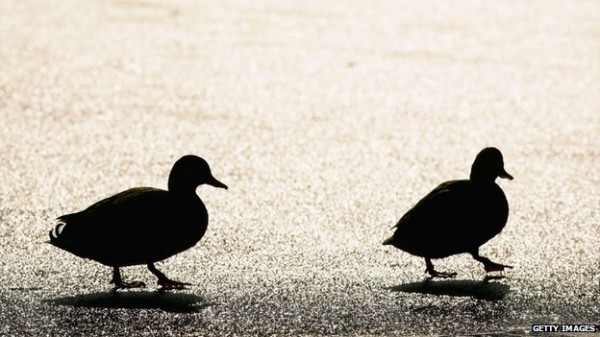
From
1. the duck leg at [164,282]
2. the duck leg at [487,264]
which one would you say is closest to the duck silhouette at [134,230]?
the duck leg at [164,282]

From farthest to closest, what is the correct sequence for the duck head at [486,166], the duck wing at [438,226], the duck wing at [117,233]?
the duck head at [486,166], the duck wing at [438,226], the duck wing at [117,233]

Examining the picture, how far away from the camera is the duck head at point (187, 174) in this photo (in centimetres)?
488

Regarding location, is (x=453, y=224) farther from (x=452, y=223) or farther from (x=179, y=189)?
(x=179, y=189)

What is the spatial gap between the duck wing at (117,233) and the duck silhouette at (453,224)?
987mm

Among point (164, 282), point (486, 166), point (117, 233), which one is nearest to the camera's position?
point (117, 233)

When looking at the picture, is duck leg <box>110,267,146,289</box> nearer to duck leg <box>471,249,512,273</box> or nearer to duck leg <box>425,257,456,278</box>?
duck leg <box>425,257,456,278</box>

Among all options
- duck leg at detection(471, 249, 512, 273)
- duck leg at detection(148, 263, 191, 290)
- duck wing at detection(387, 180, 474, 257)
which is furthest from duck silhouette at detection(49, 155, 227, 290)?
duck leg at detection(471, 249, 512, 273)

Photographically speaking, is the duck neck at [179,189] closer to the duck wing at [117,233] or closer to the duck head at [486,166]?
the duck wing at [117,233]

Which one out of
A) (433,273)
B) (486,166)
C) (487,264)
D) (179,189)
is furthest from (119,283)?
(486,166)

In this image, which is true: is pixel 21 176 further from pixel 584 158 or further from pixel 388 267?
pixel 584 158

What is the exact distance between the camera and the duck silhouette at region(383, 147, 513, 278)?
488 cm

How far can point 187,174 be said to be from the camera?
4.89m

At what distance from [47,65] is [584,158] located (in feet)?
14.8

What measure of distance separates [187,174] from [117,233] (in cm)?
44
